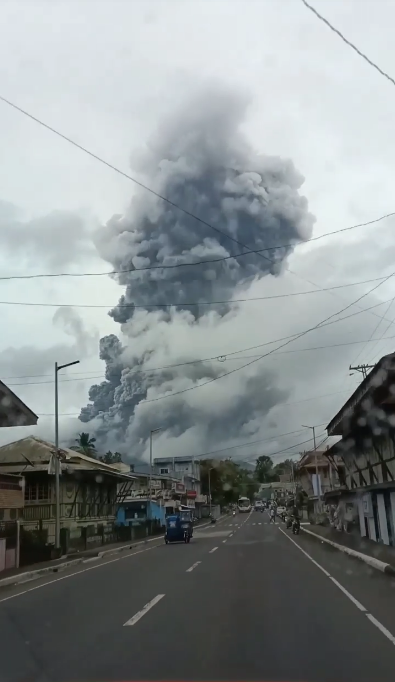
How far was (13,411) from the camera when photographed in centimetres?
2186

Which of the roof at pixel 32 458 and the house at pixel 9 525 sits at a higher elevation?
the roof at pixel 32 458

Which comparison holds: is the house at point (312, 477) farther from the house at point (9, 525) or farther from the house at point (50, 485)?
the house at point (9, 525)

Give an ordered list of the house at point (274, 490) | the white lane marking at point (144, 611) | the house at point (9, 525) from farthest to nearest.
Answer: the house at point (274, 490), the house at point (9, 525), the white lane marking at point (144, 611)

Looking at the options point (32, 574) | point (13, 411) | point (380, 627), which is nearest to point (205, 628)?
point (380, 627)

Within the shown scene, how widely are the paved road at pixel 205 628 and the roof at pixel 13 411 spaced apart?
225 inches

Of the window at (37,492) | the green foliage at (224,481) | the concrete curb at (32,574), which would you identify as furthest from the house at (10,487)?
the green foliage at (224,481)

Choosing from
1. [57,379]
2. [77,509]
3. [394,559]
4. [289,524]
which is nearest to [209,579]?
[394,559]

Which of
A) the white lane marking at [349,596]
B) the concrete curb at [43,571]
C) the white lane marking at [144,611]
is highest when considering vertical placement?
the white lane marking at [144,611]

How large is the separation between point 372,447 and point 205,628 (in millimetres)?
Result: 23626

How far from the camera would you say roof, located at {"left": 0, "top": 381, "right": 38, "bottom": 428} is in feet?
66.2

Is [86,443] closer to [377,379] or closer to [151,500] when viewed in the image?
[151,500]

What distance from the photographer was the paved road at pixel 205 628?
23.4ft

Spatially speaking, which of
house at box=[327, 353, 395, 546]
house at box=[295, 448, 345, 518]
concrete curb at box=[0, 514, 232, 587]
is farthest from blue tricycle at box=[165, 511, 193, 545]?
house at box=[295, 448, 345, 518]

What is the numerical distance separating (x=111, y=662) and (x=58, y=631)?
8.80 ft
